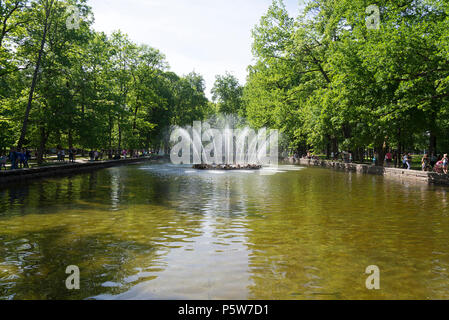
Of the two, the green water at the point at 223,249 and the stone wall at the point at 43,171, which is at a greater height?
the stone wall at the point at 43,171

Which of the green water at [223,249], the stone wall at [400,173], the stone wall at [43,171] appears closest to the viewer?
the green water at [223,249]

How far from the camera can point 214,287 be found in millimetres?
5406

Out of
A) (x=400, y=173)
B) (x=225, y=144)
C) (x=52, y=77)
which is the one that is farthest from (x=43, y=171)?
(x=225, y=144)

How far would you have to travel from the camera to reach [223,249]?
24.6 feet

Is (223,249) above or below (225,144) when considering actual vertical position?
below

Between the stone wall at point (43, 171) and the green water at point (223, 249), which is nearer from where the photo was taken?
the green water at point (223, 249)

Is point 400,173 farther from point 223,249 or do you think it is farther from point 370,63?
point 223,249

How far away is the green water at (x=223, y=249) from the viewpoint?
5.38m

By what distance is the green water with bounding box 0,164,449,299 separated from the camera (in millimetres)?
5383

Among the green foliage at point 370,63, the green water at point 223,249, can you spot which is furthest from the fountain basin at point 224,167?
the green water at point 223,249

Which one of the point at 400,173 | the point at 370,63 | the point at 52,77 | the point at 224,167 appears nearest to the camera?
the point at 370,63

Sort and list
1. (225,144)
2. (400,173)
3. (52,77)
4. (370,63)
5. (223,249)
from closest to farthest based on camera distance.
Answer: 1. (223,249)
2. (370,63)
3. (400,173)
4. (52,77)
5. (225,144)

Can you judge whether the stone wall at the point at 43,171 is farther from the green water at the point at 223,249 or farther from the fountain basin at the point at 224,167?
the fountain basin at the point at 224,167
